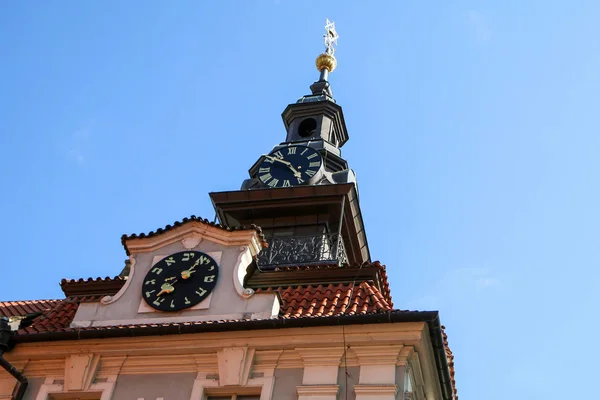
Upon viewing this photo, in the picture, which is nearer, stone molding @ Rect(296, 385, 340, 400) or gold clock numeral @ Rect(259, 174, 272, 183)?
stone molding @ Rect(296, 385, 340, 400)

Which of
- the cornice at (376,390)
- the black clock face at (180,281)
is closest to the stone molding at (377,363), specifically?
the cornice at (376,390)

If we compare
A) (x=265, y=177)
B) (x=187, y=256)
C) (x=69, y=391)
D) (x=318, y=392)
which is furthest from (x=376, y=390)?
(x=265, y=177)

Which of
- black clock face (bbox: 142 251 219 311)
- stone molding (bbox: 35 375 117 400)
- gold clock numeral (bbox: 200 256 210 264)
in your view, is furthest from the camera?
gold clock numeral (bbox: 200 256 210 264)

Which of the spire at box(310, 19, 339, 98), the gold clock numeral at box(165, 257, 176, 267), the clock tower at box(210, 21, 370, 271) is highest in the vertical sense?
the spire at box(310, 19, 339, 98)

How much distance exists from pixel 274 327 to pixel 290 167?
35.1 feet

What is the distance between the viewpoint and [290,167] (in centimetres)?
2681

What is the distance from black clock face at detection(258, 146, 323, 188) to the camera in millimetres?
26422

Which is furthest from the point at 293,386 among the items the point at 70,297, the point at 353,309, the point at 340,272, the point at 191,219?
the point at 70,297

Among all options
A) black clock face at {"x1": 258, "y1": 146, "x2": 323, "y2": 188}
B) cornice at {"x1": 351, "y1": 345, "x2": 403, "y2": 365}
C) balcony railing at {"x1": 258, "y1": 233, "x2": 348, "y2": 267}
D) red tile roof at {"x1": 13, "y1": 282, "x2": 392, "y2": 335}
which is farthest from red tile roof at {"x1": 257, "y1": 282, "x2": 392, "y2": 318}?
black clock face at {"x1": 258, "y1": 146, "x2": 323, "y2": 188}

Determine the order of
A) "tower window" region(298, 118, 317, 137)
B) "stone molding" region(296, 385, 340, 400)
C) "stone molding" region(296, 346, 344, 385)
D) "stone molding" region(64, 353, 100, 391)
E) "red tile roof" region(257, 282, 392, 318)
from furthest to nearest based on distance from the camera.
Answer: "tower window" region(298, 118, 317, 137), "red tile roof" region(257, 282, 392, 318), "stone molding" region(64, 353, 100, 391), "stone molding" region(296, 346, 344, 385), "stone molding" region(296, 385, 340, 400)

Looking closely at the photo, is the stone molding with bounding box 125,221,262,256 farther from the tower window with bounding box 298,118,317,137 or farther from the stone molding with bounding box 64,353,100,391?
the tower window with bounding box 298,118,317,137

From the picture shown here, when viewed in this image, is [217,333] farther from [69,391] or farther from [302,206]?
[302,206]

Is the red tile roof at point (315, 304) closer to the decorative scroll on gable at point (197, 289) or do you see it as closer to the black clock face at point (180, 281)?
the decorative scroll on gable at point (197, 289)

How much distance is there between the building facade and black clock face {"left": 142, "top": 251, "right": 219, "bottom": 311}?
0.08 ft
